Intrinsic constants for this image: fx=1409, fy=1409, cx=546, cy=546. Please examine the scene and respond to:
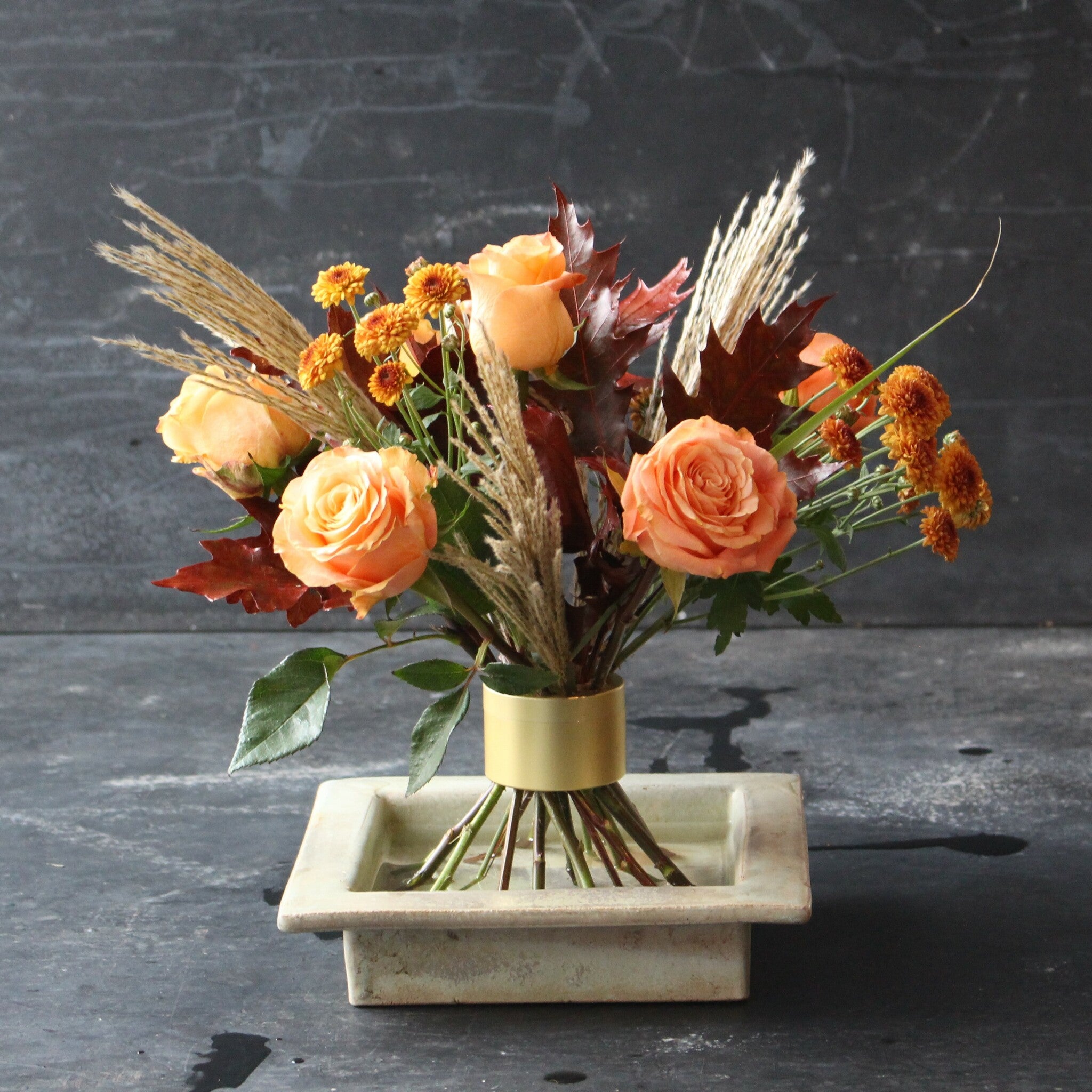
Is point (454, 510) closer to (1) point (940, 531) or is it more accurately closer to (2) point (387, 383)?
(2) point (387, 383)

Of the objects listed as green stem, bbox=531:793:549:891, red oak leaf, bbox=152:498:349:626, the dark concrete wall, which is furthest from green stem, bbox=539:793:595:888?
the dark concrete wall

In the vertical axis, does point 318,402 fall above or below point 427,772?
above

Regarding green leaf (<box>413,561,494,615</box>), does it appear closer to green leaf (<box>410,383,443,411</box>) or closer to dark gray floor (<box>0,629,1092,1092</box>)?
green leaf (<box>410,383,443,411</box>)

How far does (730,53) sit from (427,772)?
6.09 feet

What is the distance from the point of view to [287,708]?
0.92m

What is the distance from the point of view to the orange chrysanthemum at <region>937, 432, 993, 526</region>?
0.94 metres

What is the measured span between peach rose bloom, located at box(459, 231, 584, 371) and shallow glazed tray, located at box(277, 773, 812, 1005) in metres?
0.36

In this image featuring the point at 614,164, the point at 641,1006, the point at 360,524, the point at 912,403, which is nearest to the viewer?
the point at 360,524

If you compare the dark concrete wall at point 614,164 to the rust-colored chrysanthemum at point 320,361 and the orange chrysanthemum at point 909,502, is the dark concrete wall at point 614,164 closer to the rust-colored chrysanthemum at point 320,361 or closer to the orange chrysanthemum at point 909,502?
the orange chrysanthemum at point 909,502

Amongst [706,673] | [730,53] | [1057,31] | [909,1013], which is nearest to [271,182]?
[730,53]

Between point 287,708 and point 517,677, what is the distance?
152 mm

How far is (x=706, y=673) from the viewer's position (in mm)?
2082

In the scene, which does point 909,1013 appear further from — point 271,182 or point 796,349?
point 271,182

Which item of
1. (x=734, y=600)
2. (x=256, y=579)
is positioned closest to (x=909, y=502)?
(x=734, y=600)
